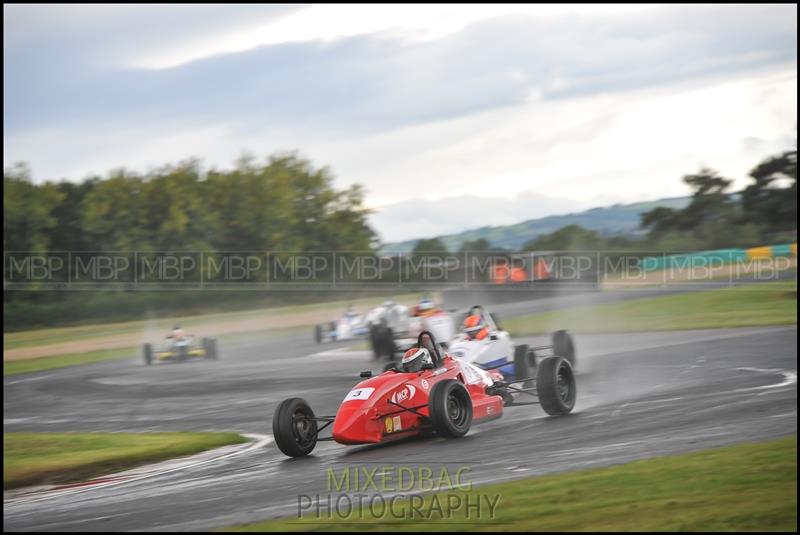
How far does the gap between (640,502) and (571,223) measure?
203 feet

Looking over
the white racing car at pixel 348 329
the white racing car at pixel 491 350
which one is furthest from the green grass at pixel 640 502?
the white racing car at pixel 348 329

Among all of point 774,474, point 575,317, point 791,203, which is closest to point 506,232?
point 791,203

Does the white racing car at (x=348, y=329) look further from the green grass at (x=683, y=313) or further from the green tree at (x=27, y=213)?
the green tree at (x=27, y=213)

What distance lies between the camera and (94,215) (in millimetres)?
67312

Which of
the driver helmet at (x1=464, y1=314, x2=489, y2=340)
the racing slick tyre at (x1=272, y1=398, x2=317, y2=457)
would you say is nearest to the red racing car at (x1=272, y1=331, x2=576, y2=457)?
the racing slick tyre at (x1=272, y1=398, x2=317, y2=457)

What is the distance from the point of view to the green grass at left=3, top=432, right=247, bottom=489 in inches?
575

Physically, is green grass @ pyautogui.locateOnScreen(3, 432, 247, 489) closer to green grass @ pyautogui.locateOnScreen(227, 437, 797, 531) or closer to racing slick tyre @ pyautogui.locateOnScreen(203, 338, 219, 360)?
green grass @ pyautogui.locateOnScreen(227, 437, 797, 531)

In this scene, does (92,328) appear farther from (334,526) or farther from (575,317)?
(334,526)

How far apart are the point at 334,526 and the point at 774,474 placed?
4127mm

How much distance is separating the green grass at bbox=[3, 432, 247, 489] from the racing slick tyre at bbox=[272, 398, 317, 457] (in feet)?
11.1

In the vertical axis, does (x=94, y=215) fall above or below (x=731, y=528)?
above

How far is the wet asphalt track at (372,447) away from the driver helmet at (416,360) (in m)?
0.98

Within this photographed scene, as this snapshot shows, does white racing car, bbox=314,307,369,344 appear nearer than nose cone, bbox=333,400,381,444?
No

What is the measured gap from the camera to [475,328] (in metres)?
18.1
